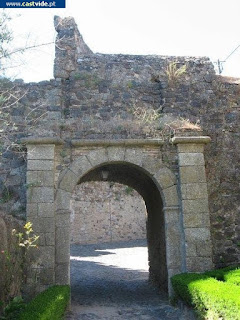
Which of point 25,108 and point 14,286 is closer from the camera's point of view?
point 14,286

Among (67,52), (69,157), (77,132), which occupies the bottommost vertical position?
(69,157)

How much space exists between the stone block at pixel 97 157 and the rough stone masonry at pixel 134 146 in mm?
18

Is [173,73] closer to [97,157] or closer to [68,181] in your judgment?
[97,157]

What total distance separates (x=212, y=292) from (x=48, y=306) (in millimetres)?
1914

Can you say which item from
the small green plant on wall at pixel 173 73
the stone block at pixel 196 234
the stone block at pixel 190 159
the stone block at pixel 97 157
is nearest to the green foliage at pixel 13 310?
the stone block at pixel 97 157

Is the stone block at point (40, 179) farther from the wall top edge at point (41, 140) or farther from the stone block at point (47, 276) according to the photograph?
the stone block at point (47, 276)

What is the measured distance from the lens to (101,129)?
6.81 meters

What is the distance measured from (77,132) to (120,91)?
1.31m

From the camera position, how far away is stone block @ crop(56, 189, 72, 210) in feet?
21.0

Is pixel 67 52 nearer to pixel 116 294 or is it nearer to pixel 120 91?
pixel 120 91

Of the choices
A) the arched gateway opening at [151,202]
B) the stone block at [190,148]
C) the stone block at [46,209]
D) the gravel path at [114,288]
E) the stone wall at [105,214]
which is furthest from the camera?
the stone wall at [105,214]

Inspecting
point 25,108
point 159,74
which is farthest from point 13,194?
point 159,74

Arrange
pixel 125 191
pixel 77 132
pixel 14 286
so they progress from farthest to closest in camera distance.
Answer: pixel 125 191, pixel 77 132, pixel 14 286

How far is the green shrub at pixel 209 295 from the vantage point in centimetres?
389
